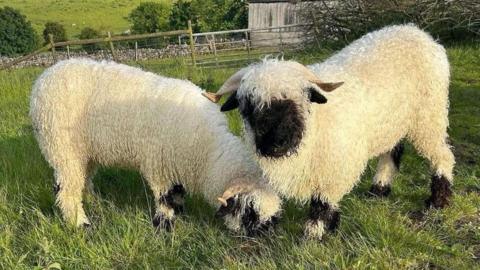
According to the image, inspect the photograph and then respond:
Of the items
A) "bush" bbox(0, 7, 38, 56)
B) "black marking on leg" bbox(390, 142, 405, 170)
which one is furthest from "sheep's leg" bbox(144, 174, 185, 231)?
"bush" bbox(0, 7, 38, 56)

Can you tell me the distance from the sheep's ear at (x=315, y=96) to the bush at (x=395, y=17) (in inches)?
351

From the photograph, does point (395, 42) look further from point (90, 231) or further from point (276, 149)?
point (90, 231)

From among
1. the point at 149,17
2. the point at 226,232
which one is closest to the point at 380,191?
the point at 226,232

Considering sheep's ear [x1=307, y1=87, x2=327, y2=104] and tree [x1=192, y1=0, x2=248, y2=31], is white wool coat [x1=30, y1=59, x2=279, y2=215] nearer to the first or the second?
sheep's ear [x1=307, y1=87, x2=327, y2=104]

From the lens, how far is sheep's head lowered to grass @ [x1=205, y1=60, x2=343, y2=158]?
12.0ft

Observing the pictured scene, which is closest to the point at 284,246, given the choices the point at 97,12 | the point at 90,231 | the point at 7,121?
the point at 90,231

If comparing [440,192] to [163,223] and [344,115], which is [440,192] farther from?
[163,223]

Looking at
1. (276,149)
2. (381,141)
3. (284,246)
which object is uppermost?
(276,149)

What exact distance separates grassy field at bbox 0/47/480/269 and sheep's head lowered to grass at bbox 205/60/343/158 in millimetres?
881

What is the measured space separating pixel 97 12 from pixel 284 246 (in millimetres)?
73610

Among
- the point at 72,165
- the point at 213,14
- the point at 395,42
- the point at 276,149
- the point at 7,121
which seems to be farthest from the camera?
the point at 213,14

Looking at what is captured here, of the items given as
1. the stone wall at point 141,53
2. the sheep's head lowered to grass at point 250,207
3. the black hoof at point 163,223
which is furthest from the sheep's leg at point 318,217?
the stone wall at point 141,53

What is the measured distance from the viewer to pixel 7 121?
8.98m

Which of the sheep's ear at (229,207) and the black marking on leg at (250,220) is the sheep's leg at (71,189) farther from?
the black marking on leg at (250,220)
